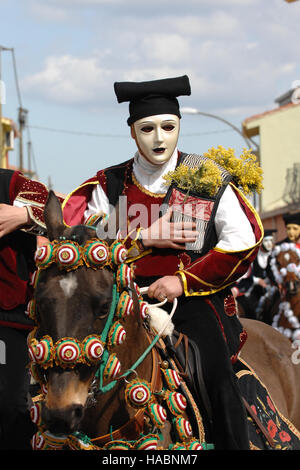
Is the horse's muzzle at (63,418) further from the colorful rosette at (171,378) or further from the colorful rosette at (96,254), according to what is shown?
the colorful rosette at (171,378)

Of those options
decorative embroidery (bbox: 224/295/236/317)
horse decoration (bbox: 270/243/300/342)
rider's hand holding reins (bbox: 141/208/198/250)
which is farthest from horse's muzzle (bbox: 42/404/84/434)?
horse decoration (bbox: 270/243/300/342)

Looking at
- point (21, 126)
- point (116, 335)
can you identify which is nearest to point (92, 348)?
point (116, 335)

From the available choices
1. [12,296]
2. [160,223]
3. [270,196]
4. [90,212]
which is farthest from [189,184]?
[270,196]

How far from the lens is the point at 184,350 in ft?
15.3

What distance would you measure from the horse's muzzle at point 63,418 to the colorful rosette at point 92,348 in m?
0.23

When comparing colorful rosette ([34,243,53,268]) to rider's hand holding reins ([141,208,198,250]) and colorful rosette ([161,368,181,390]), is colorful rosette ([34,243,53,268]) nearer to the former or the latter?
rider's hand holding reins ([141,208,198,250])

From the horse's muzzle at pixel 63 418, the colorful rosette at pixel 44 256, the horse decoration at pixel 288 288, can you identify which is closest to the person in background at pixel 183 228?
the colorful rosette at pixel 44 256

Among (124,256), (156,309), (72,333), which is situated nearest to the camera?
(72,333)

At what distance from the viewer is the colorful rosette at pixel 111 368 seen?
12.7 feet

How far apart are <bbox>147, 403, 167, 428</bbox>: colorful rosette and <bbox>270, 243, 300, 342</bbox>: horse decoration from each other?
8.12m

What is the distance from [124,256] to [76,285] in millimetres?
358

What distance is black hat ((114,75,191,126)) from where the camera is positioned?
4.96m

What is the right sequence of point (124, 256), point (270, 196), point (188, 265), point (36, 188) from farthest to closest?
point (270, 196), point (36, 188), point (188, 265), point (124, 256)

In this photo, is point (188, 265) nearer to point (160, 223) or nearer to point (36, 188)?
point (160, 223)
